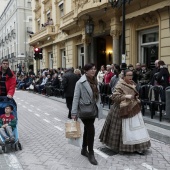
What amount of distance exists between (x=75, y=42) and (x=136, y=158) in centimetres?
1631

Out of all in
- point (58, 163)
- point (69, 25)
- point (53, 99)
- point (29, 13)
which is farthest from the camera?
point (29, 13)

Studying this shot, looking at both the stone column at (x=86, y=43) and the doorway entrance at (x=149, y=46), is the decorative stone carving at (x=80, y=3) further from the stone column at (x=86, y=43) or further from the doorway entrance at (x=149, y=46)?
the doorway entrance at (x=149, y=46)

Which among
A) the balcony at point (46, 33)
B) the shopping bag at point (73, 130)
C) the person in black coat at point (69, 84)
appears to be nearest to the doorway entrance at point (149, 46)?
the person in black coat at point (69, 84)

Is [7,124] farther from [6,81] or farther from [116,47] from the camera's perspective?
[116,47]

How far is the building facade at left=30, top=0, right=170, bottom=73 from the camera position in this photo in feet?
40.3

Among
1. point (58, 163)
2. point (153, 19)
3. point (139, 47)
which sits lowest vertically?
point (58, 163)

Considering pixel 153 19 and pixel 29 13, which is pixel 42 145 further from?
pixel 29 13

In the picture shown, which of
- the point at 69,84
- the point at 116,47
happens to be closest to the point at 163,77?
the point at 69,84

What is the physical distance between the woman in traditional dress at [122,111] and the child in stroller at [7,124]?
81.7 inches

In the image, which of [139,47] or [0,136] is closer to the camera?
[0,136]

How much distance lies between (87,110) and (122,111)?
792 millimetres

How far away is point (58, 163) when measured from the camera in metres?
5.12

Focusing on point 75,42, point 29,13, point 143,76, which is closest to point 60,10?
point 75,42

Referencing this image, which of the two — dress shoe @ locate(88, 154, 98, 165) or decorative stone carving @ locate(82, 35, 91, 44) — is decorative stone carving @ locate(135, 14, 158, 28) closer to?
decorative stone carving @ locate(82, 35, 91, 44)
